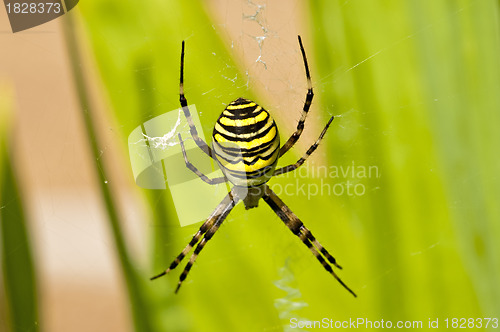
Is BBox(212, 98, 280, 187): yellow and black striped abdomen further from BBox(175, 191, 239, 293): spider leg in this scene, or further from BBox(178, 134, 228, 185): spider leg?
BBox(175, 191, 239, 293): spider leg

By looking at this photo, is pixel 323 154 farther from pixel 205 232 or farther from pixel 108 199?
pixel 108 199

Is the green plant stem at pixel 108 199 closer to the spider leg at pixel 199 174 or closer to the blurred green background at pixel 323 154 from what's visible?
the blurred green background at pixel 323 154

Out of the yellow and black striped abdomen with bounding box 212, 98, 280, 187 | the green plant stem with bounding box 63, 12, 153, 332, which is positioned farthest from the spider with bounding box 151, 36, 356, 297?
the green plant stem with bounding box 63, 12, 153, 332

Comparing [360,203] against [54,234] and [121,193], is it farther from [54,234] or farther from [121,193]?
[54,234]

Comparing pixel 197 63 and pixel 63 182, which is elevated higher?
pixel 197 63

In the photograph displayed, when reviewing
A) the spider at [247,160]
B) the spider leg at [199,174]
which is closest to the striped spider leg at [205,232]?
the spider at [247,160]

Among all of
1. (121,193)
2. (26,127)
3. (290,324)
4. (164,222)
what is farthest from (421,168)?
(26,127)

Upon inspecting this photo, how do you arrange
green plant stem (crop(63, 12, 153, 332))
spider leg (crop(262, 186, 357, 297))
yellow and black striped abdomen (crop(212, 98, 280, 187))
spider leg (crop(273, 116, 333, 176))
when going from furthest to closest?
spider leg (crop(262, 186, 357, 297))
spider leg (crop(273, 116, 333, 176))
green plant stem (crop(63, 12, 153, 332))
yellow and black striped abdomen (crop(212, 98, 280, 187))
